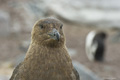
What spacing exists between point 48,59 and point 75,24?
10138 millimetres

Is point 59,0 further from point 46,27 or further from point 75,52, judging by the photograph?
point 46,27

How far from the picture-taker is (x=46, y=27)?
4.35 metres

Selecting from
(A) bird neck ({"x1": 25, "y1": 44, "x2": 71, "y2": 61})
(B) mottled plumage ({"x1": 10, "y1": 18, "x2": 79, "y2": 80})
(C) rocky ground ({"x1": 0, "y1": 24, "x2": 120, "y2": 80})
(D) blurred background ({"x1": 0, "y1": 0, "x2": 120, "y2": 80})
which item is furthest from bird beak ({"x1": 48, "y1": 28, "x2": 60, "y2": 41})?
(D) blurred background ({"x1": 0, "y1": 0, "x2": 120, "y2": 80})

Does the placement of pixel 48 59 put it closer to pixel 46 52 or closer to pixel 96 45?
pixel 46 52

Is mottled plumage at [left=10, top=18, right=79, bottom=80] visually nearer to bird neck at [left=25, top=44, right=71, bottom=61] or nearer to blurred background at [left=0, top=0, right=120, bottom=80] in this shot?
bird neck at [left=25, top=44, right=71, bottom=61]

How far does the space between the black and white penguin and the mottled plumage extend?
957 cm

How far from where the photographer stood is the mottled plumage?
13.3 feet

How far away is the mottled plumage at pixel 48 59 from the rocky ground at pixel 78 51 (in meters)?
6.06

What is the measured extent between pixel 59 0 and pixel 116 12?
7.25 ft

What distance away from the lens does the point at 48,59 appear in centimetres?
413

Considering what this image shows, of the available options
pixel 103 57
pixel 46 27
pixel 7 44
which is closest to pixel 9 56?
pixel 7 44

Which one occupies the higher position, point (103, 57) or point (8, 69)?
point (103, 57)

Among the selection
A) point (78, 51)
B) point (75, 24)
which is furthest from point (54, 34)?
point (75, 24)

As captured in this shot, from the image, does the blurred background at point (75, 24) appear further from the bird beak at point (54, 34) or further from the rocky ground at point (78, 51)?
the bird beak at point (54, 34)
